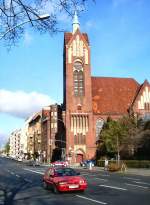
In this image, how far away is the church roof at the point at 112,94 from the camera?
3900 inches

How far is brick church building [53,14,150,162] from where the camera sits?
92125mm

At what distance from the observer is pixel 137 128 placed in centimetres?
7181

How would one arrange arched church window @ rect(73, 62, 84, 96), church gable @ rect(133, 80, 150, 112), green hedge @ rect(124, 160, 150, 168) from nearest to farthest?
green hedge @ rect(124, 160, 150, 168)
arched church window @ rect(73, 62, 84, 96)
church gable @ rect(133, 80, 150, 112)

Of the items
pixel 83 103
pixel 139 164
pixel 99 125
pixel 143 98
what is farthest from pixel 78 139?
pixel 139 164

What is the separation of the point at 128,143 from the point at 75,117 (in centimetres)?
2631

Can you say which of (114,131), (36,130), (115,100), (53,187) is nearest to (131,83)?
(115,100)

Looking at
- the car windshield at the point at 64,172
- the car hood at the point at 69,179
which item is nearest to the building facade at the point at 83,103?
the car windshield at the point at 64,172

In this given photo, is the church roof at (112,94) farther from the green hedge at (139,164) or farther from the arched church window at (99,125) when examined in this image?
the green hedge at (139,164)

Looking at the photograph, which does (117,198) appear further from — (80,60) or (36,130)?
(36,130)

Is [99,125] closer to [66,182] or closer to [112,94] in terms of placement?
[112,94]

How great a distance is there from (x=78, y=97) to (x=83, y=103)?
1.68 meters

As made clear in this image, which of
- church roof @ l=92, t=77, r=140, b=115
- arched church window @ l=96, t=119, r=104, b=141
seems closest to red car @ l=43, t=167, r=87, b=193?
arched church window @ l=96, t=119, r=104, b=141

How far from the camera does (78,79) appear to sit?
95812mm

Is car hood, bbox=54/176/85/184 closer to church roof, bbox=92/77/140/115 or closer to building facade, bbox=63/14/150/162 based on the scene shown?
building facade, bbox=63/14/150/162
